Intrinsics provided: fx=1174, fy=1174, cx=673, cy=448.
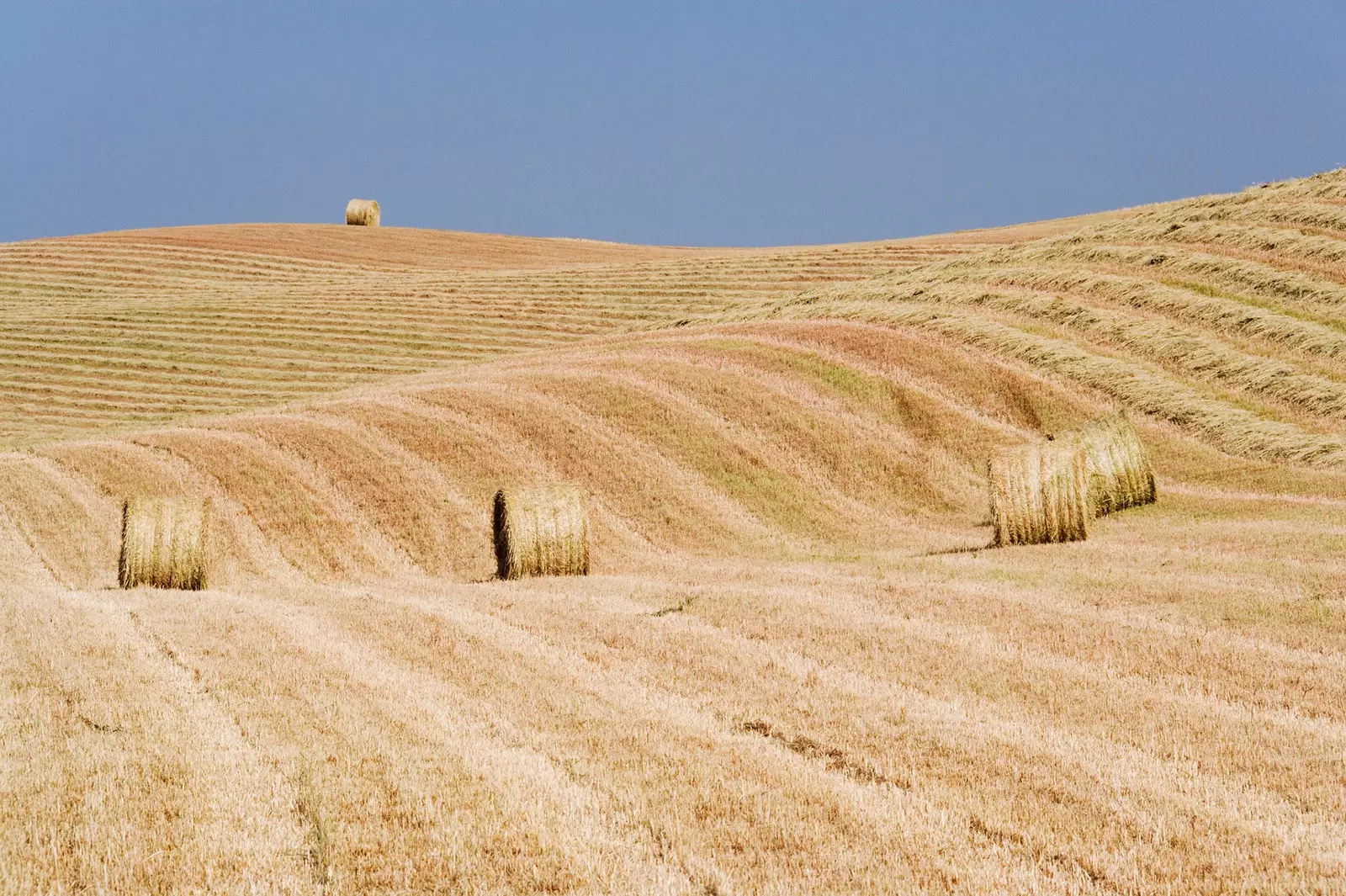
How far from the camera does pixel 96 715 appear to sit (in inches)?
313

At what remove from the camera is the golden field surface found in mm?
5988

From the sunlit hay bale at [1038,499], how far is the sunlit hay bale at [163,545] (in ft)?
34.1

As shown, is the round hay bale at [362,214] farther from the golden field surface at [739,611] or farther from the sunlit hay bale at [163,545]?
the sunlit hay bale at [163,545]

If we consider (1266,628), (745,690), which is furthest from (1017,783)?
(1266,628)

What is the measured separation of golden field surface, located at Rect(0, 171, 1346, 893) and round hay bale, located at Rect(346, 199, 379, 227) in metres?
32.1

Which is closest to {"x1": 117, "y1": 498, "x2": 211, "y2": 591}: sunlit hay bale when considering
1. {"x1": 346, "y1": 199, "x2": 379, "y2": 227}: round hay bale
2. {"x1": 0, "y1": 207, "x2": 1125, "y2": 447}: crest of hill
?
{"x1": 0, "y1": 207, "x2": 1125, "y2": 447}: crest of hill

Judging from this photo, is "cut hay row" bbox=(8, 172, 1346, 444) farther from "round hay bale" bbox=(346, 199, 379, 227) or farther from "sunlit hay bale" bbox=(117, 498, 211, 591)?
"sunlit hay bale" bbox=(117, 498, 211, 591)

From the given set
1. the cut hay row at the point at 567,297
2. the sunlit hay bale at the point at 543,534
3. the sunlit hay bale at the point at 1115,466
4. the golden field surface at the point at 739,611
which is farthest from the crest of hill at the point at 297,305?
the sunlit hay bale at the point at 1115,466

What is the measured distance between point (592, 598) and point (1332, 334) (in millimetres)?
18043

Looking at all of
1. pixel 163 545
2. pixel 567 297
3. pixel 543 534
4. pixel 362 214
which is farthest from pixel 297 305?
pixel 543 534

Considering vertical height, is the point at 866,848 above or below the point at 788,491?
below

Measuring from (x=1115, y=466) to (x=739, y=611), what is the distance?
29.1 feet

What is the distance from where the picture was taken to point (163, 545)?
48.8ft

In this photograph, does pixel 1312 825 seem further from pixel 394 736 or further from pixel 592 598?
pixel 592 598
